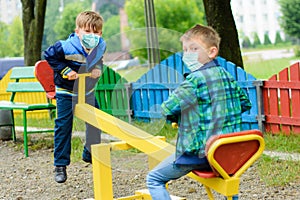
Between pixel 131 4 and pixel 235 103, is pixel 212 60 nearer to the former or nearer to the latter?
pixel 235 103

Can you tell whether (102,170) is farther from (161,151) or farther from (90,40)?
(90,40)

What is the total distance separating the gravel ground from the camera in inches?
239

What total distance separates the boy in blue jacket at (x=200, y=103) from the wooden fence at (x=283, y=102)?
4.64 m

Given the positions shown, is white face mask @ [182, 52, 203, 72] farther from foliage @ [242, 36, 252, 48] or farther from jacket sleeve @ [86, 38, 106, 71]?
foliage @ [242, 36, 252, 48]

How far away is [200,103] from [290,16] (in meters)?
52.6

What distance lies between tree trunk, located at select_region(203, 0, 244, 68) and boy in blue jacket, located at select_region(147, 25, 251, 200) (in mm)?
5552

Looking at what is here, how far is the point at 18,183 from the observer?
7.56 meters

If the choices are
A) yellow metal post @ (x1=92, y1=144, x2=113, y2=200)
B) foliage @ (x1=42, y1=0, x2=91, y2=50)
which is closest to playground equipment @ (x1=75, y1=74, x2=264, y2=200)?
yellow metal post @ (x1=92, y1=144, x2=113, y2=200)

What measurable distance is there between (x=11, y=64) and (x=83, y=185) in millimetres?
16467

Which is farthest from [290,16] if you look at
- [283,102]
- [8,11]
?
[283,102]

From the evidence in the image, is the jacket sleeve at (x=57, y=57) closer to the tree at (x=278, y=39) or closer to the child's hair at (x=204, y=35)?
the child's hair at (x=204, y=35)

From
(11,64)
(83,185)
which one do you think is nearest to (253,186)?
(83,185)

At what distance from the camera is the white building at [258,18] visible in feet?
294

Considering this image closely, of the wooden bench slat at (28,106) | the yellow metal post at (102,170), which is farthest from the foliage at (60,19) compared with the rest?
the yellow metal post at (102,170)
